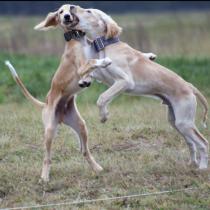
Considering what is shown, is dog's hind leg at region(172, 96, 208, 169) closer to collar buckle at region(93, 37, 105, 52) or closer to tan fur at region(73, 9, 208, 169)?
tan fur at region(73, 9, 208, 169)

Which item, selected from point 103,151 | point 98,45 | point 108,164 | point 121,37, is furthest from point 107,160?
point 121,37

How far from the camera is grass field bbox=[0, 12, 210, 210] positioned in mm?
7586

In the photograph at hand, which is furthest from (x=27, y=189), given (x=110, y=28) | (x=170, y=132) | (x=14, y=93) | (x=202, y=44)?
(x=202, y=44)

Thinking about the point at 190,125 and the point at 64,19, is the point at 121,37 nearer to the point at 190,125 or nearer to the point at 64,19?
the point at 64,19

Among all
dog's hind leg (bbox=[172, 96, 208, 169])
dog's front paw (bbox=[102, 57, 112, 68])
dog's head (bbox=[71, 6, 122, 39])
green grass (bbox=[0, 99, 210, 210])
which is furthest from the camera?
dog's head (bbox=[71, 6, 122, 39])

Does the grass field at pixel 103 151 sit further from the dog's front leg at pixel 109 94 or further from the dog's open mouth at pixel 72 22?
the dog's open mouth at pixel 72 22

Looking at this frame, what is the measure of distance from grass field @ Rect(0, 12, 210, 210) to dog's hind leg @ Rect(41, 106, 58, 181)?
11 centimetres

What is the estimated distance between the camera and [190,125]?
8.41 meters

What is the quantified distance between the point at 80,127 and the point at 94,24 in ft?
3.79

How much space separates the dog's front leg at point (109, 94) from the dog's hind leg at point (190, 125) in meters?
0.60

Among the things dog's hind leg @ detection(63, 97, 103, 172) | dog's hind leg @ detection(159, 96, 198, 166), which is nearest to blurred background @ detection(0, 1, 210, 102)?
dog's hind leg @ detection(63, 97, 103, 172)

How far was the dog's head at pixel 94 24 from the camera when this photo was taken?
8617 millimetres

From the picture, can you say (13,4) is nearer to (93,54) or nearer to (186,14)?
Answer: (186,14)

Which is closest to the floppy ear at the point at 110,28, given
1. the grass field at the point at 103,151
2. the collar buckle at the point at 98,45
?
the collar buckle at the point at 98,45
